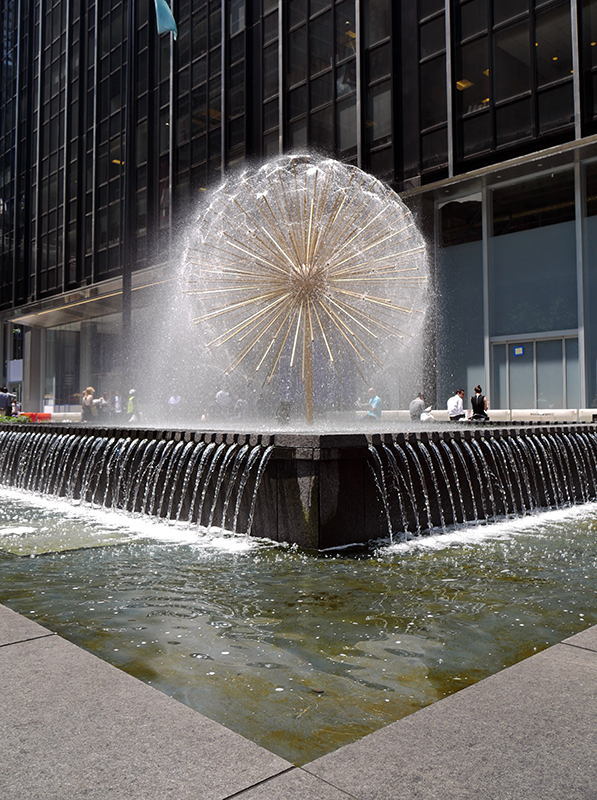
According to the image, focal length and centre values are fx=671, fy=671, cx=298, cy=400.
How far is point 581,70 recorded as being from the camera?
1706cm

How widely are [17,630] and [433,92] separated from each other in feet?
69.0

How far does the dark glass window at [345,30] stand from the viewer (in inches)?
895

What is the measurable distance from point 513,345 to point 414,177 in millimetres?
6044

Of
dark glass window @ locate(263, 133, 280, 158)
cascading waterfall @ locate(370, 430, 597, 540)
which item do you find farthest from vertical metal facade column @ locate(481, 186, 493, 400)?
cascading waterfall @ locate(370, 430, 597, 540)

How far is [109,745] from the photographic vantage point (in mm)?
2166

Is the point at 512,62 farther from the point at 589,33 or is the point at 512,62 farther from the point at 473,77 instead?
the point at 589,33

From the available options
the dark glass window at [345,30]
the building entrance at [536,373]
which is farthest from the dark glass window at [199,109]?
the building entrance at [536,373]

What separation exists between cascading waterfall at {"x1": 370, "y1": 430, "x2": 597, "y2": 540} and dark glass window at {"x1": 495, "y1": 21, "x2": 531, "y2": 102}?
42.2 feet

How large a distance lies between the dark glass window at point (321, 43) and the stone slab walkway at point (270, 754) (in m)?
24.5

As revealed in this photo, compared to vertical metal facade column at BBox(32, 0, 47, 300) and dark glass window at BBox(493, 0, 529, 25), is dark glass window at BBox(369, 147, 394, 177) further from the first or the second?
vertical metal facade column at BBox(32, 0, 47, 300)

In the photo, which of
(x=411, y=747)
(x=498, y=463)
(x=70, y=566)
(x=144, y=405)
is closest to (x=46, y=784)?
(x=411, y=747)

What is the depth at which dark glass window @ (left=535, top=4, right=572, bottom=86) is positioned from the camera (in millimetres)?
17516

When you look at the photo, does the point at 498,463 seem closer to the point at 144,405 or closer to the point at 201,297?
the point at 201,297

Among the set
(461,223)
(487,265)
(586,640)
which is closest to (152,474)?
(586,640)
